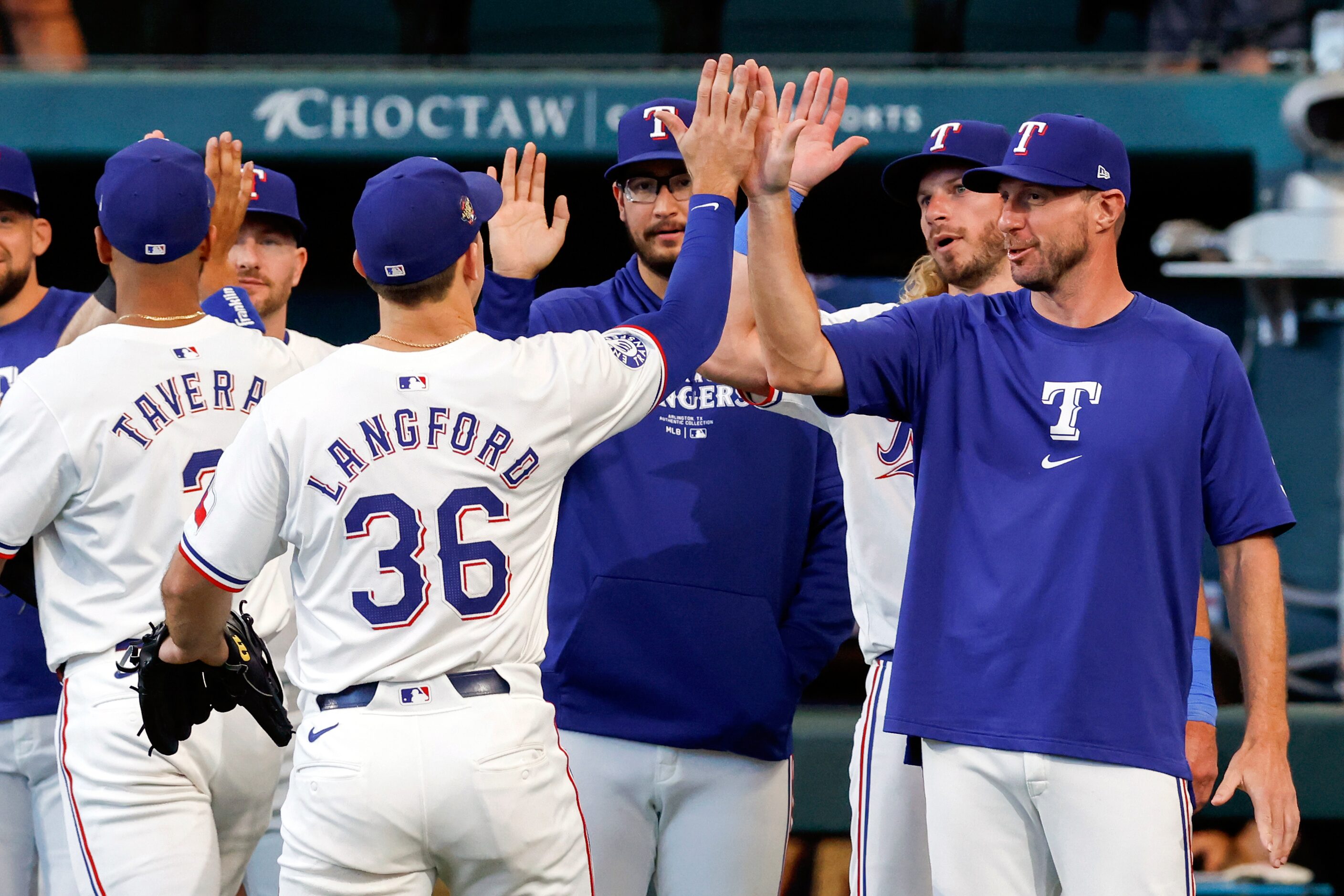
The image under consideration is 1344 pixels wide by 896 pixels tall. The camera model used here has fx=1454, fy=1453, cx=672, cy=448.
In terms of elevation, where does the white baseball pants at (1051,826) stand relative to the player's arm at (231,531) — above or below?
below

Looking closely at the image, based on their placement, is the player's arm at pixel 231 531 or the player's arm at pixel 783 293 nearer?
the player's arm at pixel 231 531

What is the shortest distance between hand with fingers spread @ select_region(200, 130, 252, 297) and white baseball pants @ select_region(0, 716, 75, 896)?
943 mm

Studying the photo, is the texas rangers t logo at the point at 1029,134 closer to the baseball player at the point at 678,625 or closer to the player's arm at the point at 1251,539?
the player's arm at the point at 1251,539

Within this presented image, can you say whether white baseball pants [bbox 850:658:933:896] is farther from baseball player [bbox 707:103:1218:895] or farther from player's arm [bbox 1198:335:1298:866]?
player's arm [bbox 1198:335:1298:866]

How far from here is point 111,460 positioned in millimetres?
2430

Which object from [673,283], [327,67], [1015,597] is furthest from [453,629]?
[327,67]

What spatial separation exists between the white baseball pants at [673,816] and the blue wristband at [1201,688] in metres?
0.85

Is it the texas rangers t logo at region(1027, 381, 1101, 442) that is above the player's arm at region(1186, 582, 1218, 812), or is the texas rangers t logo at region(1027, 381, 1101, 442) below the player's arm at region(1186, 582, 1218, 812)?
above

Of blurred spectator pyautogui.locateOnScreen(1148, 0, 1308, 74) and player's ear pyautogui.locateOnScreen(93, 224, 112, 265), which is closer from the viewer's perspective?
player's ear pyautogui.locateOnScreen(93, 224, 112, 265)

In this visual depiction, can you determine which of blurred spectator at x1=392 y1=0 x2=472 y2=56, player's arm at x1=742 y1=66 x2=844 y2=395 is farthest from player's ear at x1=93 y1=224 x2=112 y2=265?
blurred spectator at x1=392 y1=0 x2=472 y2=56

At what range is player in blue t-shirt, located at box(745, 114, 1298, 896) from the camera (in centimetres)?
223

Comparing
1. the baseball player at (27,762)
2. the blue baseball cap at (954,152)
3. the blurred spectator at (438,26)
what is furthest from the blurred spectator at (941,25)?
the baseball player at (27,762)

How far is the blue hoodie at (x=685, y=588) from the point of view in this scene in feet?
9.39

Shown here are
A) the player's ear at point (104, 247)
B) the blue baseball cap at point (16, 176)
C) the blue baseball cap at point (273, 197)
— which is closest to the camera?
the player's ear at point (104, 247)
